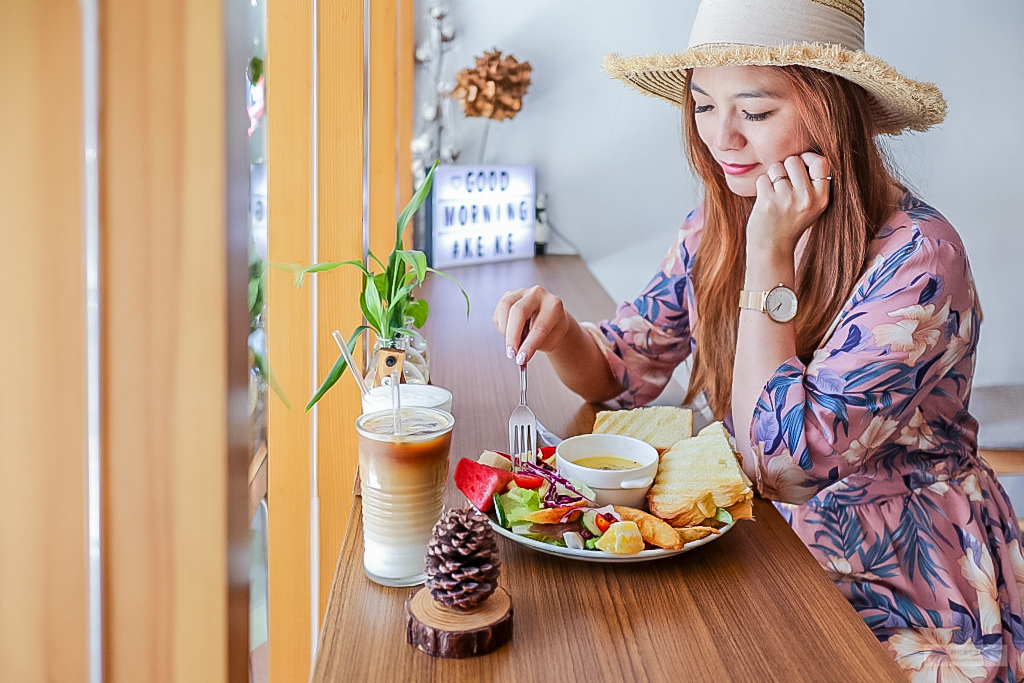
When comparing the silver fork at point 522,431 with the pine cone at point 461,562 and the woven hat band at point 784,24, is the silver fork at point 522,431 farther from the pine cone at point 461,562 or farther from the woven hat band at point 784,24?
the woven hat band at point 784,24

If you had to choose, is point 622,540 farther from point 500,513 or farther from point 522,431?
point 522,431

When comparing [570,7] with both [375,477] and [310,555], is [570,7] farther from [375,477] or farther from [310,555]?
[375,477]

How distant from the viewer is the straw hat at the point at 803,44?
1.05 m

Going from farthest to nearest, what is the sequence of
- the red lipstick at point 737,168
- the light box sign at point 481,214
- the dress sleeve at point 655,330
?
the light box sign at point 481,214 < the dress sleeve at point 655,330 < the red lipstick at point 737,168

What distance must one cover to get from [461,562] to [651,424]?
1.64 feet

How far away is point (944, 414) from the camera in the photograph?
3.69 ft

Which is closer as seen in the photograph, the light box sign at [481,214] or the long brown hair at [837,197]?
the long brown hair at [837,197]

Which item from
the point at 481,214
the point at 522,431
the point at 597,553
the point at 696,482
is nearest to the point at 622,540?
the point at 597,553

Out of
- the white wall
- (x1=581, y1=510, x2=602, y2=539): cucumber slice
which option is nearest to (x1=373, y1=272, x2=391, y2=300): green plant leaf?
(x1=581, y1=510, x2=602, y2=539): cucumber slice

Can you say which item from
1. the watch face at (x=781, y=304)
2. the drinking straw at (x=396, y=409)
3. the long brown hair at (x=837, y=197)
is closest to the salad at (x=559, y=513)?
the drinking straw at (x=396, y=409)

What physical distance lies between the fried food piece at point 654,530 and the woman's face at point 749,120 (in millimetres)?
597

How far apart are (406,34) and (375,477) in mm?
2121

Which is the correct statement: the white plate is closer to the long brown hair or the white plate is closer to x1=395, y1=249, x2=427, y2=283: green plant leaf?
x1=395, y1=249, x2=427, y2=283: green plant leaf

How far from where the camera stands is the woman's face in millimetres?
1117
